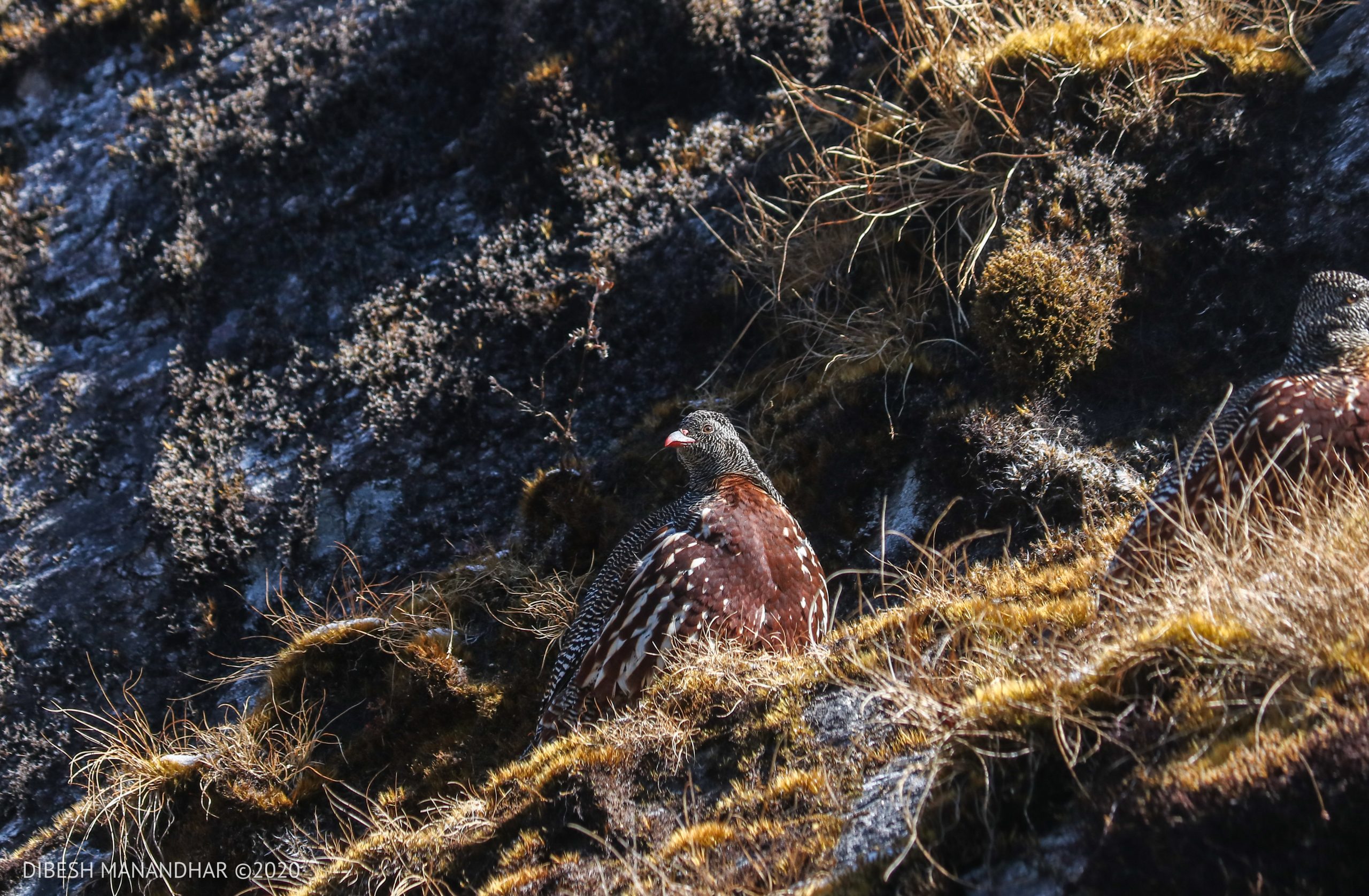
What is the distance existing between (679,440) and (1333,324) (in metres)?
3.96

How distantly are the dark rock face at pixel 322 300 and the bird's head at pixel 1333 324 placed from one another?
4.34m

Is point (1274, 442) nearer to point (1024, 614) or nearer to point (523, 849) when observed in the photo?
point (1024, 614)

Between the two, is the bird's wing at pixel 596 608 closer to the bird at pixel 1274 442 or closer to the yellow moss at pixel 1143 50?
the bird at pixel 1274 442

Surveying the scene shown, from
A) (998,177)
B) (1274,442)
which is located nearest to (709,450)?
(998,177)

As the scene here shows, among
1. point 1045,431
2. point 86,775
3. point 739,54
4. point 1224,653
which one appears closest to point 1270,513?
point 1224,653

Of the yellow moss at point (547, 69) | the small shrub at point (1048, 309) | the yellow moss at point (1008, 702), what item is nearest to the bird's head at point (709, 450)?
the small shrub at point (1048, 309)

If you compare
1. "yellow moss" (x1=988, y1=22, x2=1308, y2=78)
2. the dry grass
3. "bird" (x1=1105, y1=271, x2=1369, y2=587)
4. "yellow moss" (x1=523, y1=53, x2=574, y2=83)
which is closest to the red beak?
the dry grass

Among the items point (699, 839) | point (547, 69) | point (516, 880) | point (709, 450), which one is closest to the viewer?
Result: point (699, 839)

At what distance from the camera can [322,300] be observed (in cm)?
889

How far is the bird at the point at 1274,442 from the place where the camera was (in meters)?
4.20

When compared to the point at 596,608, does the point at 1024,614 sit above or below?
above

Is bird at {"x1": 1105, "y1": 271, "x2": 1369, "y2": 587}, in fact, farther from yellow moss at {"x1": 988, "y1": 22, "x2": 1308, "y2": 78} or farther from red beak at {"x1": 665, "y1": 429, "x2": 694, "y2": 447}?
red beak at {"x1": 665, "y1": 429, "x2": 694, "y2": 447}

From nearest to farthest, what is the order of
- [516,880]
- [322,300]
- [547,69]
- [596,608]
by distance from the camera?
[516,880] < [596,608] < [322,300] < [547,69]

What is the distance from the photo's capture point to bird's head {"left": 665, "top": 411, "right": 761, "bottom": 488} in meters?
6.55
